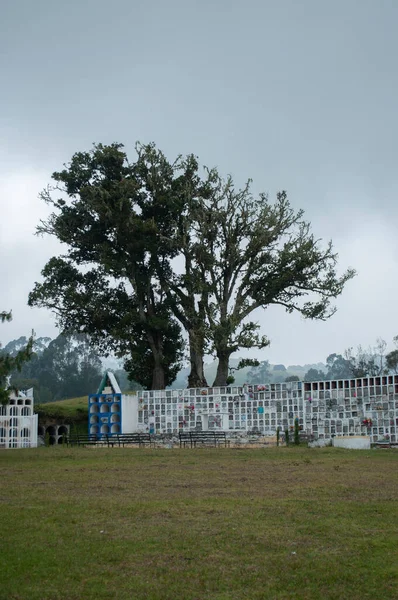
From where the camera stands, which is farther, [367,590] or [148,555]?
[148,555]

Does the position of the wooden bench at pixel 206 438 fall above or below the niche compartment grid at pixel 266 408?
below

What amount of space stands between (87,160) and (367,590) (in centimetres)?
4332

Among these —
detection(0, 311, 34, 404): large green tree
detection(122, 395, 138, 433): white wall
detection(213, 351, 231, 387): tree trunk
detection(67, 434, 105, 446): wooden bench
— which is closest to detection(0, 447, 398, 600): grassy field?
detection(0, 311, 34, 404): large green tree

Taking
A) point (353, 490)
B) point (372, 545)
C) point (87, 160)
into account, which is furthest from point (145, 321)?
point (372, 545)

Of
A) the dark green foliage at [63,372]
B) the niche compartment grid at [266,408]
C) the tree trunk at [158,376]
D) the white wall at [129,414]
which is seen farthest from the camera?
the dark green foliage at [63,372]

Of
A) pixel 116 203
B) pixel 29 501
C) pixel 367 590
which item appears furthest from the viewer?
pixel 116 203

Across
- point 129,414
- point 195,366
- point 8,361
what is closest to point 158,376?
point 195,366

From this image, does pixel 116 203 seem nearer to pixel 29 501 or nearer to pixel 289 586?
pixel 29 501

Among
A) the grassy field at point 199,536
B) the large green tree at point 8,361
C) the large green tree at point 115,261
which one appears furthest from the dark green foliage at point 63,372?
the grassy field at point 199,536

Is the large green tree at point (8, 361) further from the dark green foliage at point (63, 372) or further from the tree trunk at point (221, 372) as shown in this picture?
the dark green foliage at point (63, 372)

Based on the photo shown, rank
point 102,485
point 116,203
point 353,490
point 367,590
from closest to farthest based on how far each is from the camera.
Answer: point 367,590 → point 353,490 → point 102,485 → point 116,203

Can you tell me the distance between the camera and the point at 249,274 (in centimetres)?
4756

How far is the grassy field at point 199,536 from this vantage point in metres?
8.68

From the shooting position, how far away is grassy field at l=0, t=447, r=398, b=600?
28.5ft
